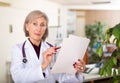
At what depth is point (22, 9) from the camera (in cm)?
453

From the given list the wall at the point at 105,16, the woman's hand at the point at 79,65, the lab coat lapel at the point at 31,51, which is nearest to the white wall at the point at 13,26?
the lab coat lapel at the point at 31,51

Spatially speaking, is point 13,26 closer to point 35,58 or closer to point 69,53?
point 35,58

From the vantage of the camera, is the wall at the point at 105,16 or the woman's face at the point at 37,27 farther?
the wall at the point at 105,16

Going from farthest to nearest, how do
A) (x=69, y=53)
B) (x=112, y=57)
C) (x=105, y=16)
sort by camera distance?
(x=105, y=16), (x=69, y=53), (x=112, y=57)

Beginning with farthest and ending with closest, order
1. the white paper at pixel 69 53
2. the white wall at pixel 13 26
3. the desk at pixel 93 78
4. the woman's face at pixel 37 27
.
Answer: the white wall at pixel 13 26 → the desk at pixel 93 78 → the woman's face at pixel 37 27 → the white paper at pixel 69 53

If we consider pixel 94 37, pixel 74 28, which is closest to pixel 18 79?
pixel 94 37

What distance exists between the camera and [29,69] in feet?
4.43

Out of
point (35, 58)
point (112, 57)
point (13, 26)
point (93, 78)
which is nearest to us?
point (112, 57)

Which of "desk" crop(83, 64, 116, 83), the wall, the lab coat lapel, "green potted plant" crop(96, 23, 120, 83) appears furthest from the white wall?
the wall

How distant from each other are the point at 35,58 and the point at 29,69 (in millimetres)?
152

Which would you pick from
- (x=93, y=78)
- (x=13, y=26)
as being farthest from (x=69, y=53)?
(x=13, y=26)

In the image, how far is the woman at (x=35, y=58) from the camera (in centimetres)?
132

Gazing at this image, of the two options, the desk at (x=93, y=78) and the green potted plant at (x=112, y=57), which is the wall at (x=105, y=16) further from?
the green potted plant at (x=112, y=57)

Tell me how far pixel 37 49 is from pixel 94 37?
6.81 metres
